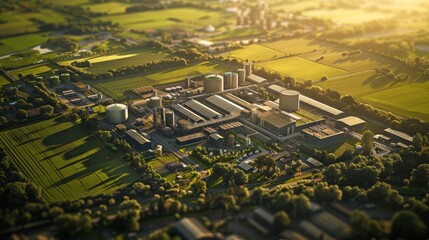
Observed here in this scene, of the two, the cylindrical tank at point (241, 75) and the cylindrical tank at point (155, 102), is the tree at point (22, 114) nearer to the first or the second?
the cylindrical tank at point (155, 102)

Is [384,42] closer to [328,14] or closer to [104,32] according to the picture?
[328,14]

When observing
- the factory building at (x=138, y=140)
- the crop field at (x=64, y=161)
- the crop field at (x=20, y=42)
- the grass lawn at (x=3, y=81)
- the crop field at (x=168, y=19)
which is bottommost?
the crop field at (x=64, y=161)

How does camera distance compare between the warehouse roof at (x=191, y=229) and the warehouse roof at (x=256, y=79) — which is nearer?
the warehouse roof at (x=191, y=229)

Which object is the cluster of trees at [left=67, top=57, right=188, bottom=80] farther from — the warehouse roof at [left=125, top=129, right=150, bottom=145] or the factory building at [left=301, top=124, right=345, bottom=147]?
the factory building at [left=301, top=124, right=345, bottom=147]

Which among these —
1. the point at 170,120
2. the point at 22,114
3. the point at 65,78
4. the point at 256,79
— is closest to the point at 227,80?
the point at 256,79

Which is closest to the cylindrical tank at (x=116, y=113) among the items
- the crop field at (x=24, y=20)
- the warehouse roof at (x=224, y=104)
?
the warehouse roof at (x=224, y=104)

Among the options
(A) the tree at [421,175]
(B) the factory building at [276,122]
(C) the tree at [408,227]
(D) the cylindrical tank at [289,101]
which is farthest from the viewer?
(D) the cylindrical tank at [289,101]

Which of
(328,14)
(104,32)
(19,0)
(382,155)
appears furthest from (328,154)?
(19,0)

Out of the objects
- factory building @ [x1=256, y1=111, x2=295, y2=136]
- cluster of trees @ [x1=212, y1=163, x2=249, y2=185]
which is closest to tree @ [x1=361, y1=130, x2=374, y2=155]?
factory building @ [x1=256, y1=111, x2=295, y2=136]

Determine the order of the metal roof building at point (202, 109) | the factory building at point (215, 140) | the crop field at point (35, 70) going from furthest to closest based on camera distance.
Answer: the crop field at point (35, 70) < the metal roof building at point (202, 109) < the factory building at point (215, 140)
